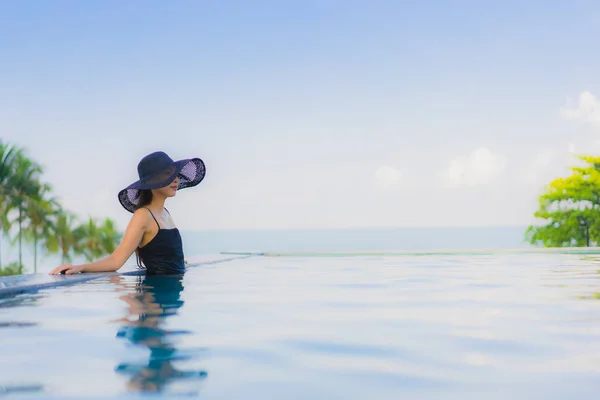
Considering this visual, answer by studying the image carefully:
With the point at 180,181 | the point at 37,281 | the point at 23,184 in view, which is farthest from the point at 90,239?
the point at 37,281

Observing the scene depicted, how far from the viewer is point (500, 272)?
6.86 meters

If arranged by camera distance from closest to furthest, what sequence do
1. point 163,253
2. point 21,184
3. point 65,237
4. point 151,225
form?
point 151,225 < point 163,253 < point 21,184 < point 65,237

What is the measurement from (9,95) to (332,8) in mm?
25695

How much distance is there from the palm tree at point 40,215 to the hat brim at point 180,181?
28529 mm

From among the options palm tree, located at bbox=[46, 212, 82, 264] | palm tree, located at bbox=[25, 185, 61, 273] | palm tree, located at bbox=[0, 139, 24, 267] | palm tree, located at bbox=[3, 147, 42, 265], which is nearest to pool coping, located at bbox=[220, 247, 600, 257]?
palm tree, located at bbox=[0, 139, 24, 267]

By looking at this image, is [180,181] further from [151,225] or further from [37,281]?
[37,281]

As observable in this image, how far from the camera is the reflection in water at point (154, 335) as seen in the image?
2.12 m

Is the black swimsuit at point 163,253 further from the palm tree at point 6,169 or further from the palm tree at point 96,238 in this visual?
the palm tree at point 96,238

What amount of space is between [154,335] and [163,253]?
2.92m

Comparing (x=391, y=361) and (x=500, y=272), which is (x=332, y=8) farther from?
(x=391, y=361)

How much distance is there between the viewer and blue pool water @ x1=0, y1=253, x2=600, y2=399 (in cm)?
207

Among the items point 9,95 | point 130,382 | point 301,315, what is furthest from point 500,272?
point 9,95

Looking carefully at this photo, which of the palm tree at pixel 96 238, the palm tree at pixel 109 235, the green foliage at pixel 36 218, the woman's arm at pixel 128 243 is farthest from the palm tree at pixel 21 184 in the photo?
the woman's arm at pixel 128 243

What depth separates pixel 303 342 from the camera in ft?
9.30
